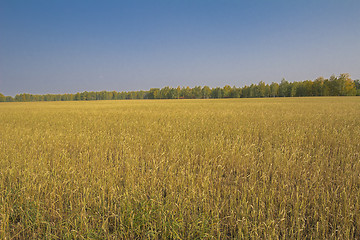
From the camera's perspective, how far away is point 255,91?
4235 inches

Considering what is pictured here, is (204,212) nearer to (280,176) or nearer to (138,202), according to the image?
(138,202)

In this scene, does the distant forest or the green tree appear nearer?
the distant forest

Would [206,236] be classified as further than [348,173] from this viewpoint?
No

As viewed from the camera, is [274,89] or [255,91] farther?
[255,91]

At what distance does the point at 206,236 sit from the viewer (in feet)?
5.77

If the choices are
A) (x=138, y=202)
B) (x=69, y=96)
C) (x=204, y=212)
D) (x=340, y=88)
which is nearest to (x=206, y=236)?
(x=204, y=212)

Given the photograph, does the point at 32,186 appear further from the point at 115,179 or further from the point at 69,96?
the point at 69,96

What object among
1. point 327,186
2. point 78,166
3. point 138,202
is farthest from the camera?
point 78,166

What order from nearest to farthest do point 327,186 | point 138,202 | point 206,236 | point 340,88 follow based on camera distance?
1. point 206,236
2. point 138,202
3. point 327,186
4. point 340,88

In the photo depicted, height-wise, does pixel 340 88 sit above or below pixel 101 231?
above

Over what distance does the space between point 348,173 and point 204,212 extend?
2891mm

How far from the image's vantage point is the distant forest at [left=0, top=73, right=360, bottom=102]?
252ft

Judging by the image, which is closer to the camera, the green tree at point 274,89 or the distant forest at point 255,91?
the distant forest at point 255,91

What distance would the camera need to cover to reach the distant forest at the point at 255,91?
76.9m
